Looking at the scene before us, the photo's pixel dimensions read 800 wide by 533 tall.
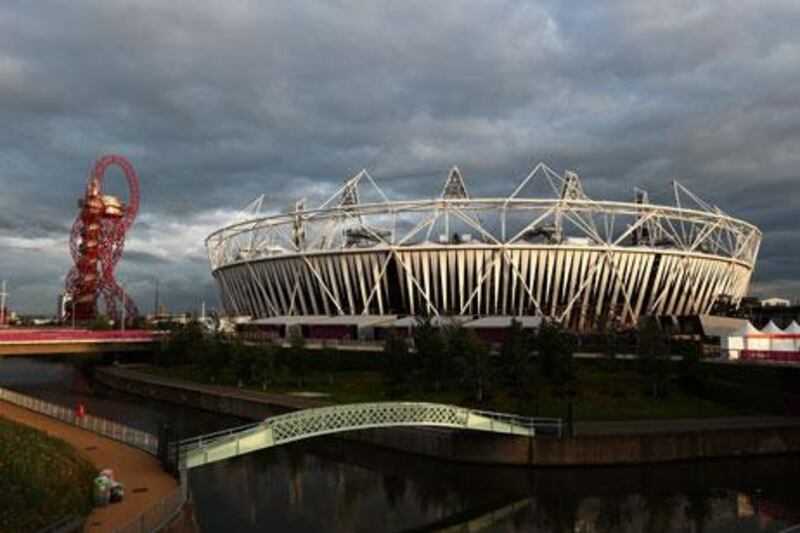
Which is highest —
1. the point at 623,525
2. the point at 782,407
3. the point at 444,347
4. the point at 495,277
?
the point at 495,277

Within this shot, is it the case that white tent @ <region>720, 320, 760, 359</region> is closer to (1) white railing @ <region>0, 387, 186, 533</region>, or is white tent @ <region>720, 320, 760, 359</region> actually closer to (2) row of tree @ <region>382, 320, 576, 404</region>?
(2) row of tree @ <region>382, 320, 576, 404</region>

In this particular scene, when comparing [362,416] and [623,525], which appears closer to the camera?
[623,525]

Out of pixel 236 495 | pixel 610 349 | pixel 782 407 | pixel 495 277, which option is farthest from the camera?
pixel 495 277

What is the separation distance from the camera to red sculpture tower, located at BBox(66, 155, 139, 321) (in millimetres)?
108688

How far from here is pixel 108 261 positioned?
110 metres

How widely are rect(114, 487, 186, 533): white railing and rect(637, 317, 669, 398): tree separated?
29.4 meters

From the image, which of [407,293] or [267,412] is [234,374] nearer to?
[267,412]

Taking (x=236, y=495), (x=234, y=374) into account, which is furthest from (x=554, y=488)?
(x=234, y=374)

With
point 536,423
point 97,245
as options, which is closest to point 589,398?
point 536,423

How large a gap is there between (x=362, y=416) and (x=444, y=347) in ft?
46.7

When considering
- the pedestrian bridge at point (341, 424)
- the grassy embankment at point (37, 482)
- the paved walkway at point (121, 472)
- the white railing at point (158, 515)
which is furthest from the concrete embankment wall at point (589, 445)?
the grassy embankment at point (37, 482)

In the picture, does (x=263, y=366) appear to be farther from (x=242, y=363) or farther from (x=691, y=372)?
(x=691, y=372)

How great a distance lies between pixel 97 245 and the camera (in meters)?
109

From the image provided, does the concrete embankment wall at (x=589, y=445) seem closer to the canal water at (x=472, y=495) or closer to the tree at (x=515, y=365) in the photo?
the canal water at (x=472, y=495)
